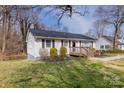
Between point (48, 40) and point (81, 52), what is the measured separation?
0.81 metres

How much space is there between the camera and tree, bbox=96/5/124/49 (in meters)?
4.61

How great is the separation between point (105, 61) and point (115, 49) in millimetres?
350

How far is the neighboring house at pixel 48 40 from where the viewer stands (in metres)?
4.72

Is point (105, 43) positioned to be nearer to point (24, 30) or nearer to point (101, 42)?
point (101, 42)

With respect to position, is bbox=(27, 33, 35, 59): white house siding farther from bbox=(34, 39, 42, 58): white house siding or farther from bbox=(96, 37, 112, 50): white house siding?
bbox=(96, 37, 112, 50): white house siding

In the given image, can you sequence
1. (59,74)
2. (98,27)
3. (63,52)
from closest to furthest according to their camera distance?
1. (98,27)
2. (59,74)
3. (63,52)

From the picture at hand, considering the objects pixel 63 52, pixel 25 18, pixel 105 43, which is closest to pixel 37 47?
pixel 63 52

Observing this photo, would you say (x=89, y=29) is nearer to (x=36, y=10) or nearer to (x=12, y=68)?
(x=36, y=10)

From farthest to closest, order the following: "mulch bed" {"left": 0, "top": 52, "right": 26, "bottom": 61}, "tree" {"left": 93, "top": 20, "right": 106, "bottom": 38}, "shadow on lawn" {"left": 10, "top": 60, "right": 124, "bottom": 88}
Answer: "mulch bed" {"left": 0, "top": 52, "right": 26, "bottom": 61}
"tree" {"left": 93, "top": 20, "right": 106, "bottom": 38}
"shadow on lawn" {"left": 10, "top": 60, "right": 124, "bottom": 88}

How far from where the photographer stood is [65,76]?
4.67 meters

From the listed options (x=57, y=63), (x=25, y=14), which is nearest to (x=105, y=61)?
(x=57, y=63)

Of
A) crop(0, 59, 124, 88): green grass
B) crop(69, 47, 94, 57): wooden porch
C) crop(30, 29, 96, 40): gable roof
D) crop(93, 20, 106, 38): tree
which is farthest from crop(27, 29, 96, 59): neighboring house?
crop(0, 59, 124, 88): green grass

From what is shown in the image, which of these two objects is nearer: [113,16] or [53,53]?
[113,16]

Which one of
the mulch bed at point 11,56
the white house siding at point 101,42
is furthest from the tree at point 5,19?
the white house siding at point 101,42
